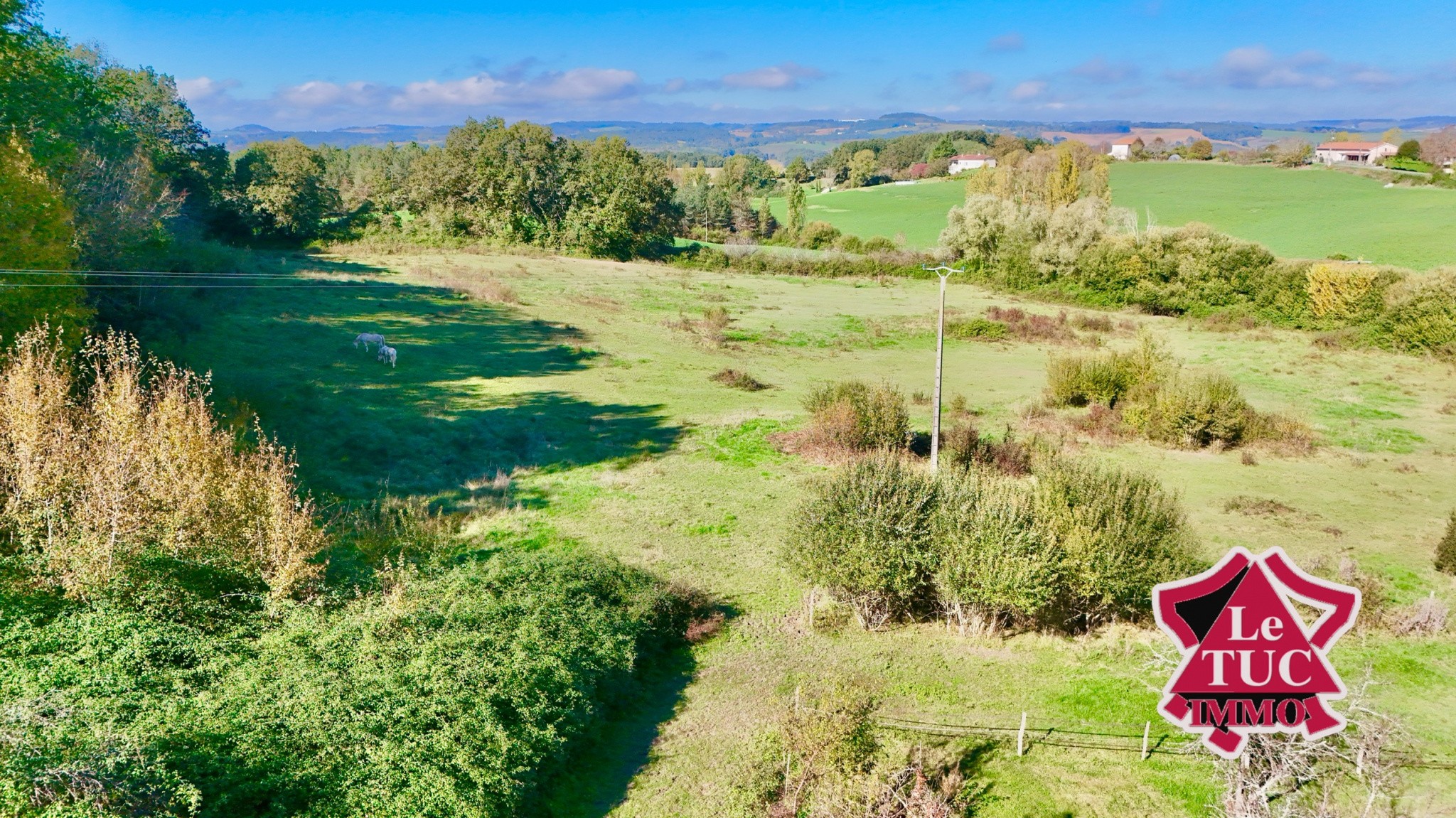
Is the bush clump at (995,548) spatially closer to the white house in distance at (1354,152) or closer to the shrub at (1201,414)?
the shrub at (1201,414)

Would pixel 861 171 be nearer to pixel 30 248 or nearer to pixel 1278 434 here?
pixel 1278 434

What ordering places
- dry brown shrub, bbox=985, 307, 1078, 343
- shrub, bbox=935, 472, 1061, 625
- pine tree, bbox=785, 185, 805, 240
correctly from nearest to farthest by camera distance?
shrub, bbox=935, 472, 1061, 625 < dry brown shrub, bbox=985, 307, 1078, 343 < pine tree, bbox=785, 185, 805, 240

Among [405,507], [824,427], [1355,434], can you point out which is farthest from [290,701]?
[1355,434]

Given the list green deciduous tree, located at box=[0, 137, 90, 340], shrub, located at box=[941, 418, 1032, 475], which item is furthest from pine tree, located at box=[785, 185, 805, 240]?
green deciduous tree, located at box=[0, 137, 90, 340]

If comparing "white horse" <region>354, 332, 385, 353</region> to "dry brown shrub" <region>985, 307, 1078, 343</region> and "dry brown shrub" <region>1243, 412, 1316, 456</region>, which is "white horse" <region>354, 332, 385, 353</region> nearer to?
"dry brown shrub" <region>1243, 412, 1316, 456</region>

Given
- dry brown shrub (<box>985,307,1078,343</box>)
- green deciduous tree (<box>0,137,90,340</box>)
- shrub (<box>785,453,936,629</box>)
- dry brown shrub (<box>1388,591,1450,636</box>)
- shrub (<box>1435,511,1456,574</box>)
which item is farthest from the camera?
dry brown shrub (<box>985,307,1078,343</box>)

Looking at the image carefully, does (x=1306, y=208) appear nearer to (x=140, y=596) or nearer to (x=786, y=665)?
(x=786, y=665)
